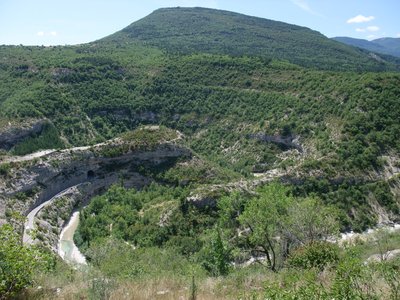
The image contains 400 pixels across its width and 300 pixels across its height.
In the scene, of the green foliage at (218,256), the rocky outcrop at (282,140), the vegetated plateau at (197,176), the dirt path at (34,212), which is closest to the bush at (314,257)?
the vegetated plateau at (197,176)

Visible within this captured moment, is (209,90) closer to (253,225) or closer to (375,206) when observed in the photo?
(375,206)

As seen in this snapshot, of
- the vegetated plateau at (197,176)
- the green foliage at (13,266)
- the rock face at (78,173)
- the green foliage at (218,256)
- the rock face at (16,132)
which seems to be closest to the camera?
the green foliage at (13,266)

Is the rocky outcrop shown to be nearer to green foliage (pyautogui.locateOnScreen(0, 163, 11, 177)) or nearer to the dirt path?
the dirt path

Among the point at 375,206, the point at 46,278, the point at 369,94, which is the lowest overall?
the point at 375,206

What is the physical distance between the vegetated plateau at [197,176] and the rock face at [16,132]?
32 centimetres

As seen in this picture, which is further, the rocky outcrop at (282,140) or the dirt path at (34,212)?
the rocky outcrop at (282,140)

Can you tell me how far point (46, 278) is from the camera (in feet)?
57.6

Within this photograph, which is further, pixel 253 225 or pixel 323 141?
pixel 323 141

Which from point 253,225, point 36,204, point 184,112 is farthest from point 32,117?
point 253,225

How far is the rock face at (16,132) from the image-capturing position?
75750 millimetres

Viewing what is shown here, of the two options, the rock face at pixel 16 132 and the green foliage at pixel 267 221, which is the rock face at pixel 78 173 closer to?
the rock face at pixel 16 132

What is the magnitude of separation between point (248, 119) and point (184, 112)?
19.7 metres

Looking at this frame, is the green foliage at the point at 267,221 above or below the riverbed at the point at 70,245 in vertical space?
above

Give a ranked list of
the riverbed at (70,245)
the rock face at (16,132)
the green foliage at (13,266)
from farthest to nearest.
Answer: the rock face at (16,132) → the riverbed at (70,245) → the green foliage at (13,266)
